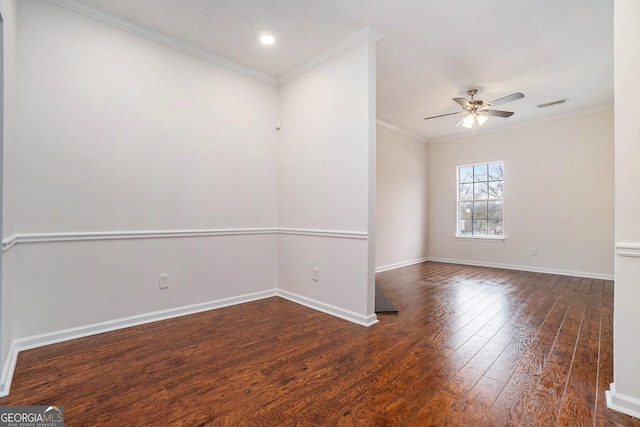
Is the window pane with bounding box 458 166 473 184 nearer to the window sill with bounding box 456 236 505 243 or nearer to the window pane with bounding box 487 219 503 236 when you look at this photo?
the window pane with bounding box 487 219 503 236

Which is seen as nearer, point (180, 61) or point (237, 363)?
point (237, 363)

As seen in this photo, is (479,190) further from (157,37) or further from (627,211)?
(157,37)

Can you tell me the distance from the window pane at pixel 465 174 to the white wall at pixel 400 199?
0.71 meters

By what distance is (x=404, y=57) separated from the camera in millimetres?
3240

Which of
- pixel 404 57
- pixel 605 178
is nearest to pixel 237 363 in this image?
pixel 404 57

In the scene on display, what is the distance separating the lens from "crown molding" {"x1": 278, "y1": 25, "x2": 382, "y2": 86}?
2.74 meters

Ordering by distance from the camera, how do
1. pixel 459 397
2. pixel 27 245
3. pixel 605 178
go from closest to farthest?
pixel 459 397
pixel 27 245
pixel 605 178

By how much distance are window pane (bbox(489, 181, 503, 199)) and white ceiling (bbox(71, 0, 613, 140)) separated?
203 centimetres

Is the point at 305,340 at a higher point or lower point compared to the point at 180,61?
lower

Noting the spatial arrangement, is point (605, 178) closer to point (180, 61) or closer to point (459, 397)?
point (459, 397)

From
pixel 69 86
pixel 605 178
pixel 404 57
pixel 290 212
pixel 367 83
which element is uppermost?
pixel 404 57

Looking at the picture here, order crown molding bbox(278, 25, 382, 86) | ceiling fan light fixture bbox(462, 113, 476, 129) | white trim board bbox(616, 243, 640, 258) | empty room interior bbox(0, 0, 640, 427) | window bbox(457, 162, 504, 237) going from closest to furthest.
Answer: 1. white trim board bbox(616, 243, 640, 258)
2. empty room interior bbox(0, 0, 640, 427)
3. crown molding bbox(278, 25, 382, 86)
4. ceiling fan light fixture bbox(462, 113, 476, 129)
5. window bbox(457, 162, 504, 237)

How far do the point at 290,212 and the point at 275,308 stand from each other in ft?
3.69

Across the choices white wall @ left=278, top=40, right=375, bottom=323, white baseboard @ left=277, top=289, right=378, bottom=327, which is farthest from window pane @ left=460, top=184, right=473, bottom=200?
white baseboard @ left=277, top=289, right=378, bottom=327
